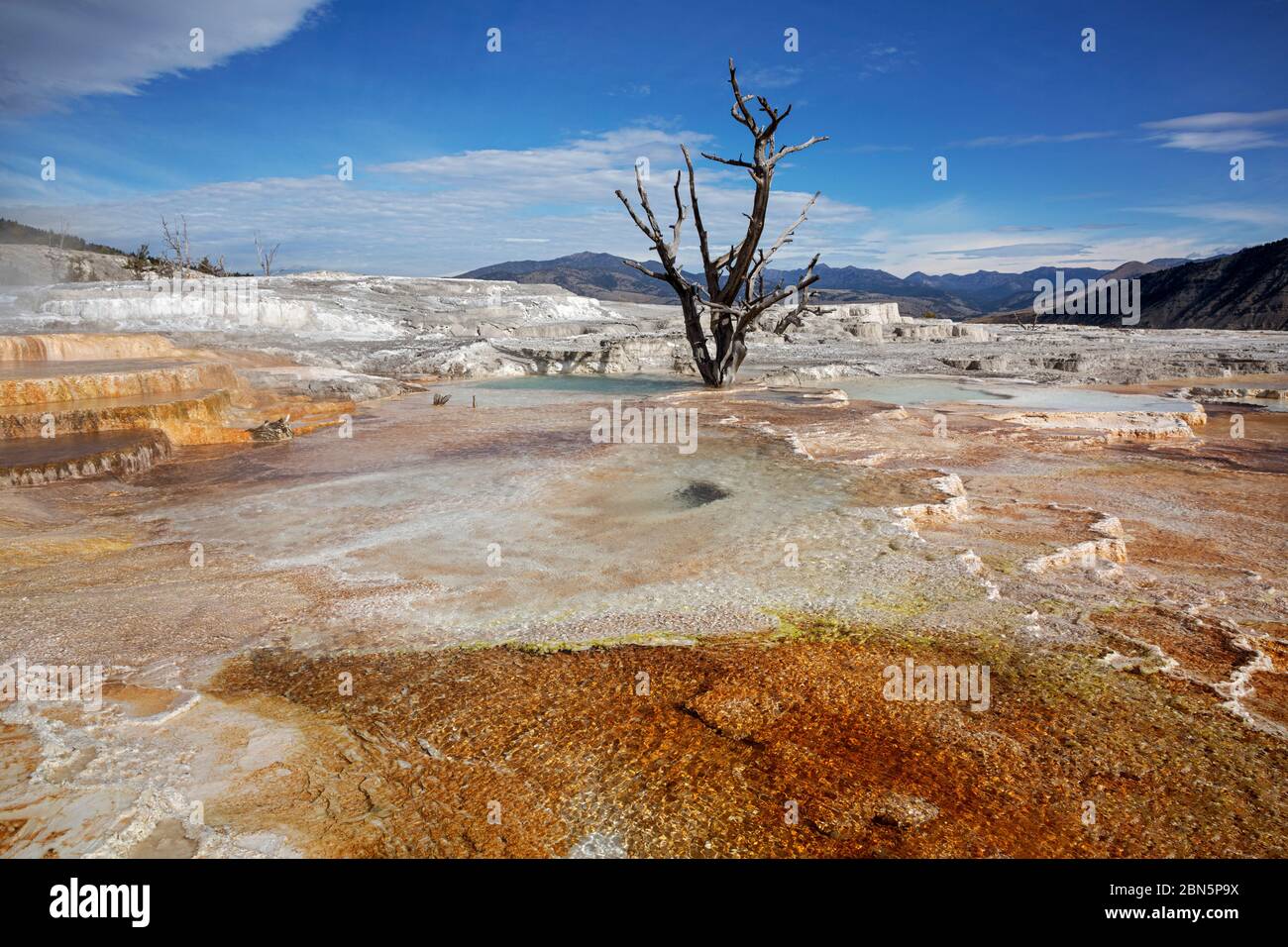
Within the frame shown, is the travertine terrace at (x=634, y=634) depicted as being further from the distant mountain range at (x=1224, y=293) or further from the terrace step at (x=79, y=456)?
the distant mountain range at (x=1224, y=293)

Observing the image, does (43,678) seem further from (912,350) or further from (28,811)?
(912,350)

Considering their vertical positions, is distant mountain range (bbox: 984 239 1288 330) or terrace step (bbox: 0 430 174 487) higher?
distant mountain range (bbox: 984 239 1288 330)

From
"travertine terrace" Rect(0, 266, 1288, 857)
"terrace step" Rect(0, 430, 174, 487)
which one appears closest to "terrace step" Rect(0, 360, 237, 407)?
"travertine terrace" Rect(0, 266, 1288, 857)

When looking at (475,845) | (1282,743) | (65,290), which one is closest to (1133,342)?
(1282,743)

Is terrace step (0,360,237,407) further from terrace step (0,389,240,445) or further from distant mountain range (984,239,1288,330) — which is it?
distant mountain range (984,239,1288,330)

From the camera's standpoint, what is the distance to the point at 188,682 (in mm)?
2758

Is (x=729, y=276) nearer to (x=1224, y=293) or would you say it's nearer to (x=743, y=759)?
(x=743, y=759)

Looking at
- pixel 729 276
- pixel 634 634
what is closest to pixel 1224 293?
pixel 729 276

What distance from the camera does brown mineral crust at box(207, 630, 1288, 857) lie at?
1979 mm

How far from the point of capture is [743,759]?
7.68ft

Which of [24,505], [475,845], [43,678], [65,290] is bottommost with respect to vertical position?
[475,845]

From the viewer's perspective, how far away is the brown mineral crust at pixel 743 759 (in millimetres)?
1979

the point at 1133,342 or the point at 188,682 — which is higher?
the point at 1133,342

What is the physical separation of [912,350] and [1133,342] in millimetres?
5420
